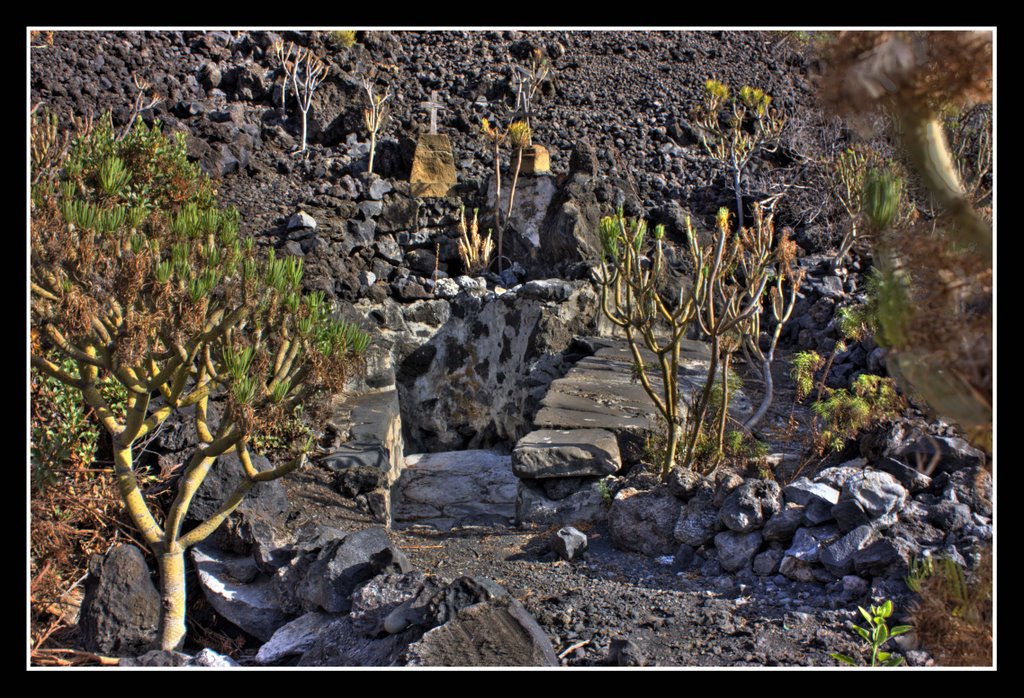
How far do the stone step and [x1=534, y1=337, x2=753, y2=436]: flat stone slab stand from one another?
832 millimetres

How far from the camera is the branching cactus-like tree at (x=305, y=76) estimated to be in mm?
17145

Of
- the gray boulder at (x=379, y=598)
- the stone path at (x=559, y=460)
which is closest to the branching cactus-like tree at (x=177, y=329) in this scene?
the gray boulder at (x=379, y=598)

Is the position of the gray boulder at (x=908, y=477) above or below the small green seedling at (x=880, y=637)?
above

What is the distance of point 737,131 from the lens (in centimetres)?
1538

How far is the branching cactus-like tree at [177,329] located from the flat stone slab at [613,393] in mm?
2522

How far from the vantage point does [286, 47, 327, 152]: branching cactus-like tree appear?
675 inches

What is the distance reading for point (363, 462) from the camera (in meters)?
6.57

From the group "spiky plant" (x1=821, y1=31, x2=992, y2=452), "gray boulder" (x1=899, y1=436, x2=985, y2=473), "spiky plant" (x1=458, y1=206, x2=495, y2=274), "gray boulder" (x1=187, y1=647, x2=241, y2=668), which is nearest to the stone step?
"gray boulder" (x1=187, y1=647, x2=241, y2=668)

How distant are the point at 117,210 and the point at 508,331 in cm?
564

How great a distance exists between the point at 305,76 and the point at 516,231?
7478mm

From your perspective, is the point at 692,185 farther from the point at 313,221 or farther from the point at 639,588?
the point at 639,588

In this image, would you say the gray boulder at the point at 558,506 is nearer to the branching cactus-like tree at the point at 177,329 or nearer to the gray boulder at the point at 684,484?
the gray boulder at the point at 684,484

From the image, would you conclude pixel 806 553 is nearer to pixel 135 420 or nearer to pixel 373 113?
pixel 135 420

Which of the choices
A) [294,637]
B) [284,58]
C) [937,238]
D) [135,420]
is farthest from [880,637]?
[284,58]
